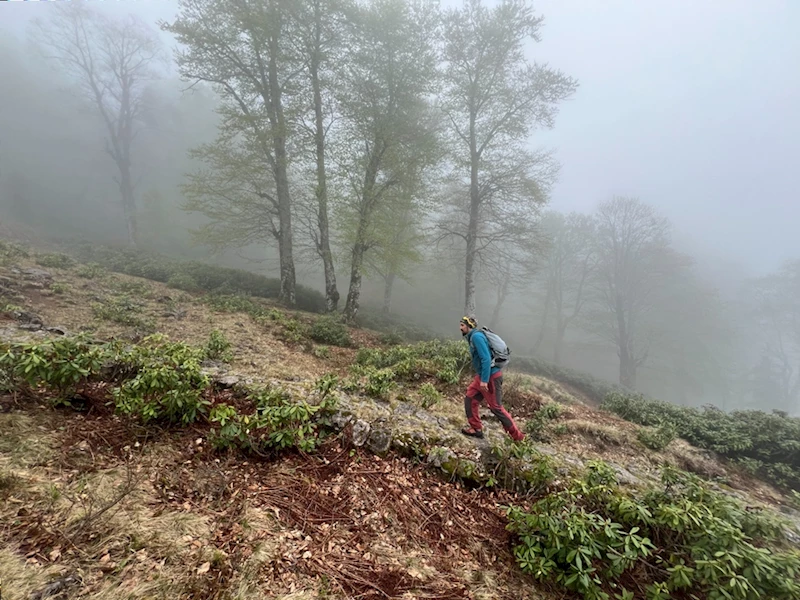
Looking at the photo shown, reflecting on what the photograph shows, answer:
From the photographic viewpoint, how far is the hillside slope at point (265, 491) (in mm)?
2104

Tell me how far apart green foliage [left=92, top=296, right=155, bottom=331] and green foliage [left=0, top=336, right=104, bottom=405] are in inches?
176

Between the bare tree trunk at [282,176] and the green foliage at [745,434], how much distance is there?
12761 mm

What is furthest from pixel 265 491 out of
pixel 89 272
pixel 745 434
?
pixel 89 272

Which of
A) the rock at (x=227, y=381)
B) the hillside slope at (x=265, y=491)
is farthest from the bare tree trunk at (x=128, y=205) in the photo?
the rock at (x=227, y=381)

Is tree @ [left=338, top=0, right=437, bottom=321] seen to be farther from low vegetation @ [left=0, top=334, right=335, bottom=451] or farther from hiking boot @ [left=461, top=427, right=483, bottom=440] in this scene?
low vegetation @ [left=0, top=334, right=335, bottom=451]

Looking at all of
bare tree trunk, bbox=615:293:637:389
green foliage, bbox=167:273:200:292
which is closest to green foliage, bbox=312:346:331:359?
green foliage, bbox=167:273:200:292

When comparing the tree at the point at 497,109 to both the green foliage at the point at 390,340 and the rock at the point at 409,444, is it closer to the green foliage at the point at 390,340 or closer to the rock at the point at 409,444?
the green foliage at the point at 390,340

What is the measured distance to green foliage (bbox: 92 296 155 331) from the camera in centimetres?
744

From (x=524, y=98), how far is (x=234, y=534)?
56.5ft

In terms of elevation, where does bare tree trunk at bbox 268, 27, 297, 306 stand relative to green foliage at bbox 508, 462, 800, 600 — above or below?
above

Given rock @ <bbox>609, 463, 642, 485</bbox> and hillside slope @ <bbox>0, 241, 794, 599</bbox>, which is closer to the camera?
hillside slope @ <bbox>0, 241, 794, 599</bbox>

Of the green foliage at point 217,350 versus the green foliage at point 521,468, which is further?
the green foliage at point 217,350

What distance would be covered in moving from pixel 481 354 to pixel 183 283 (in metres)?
12.6

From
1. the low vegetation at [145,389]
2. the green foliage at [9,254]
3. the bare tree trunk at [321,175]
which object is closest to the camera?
the low vegetation at [145,389]
